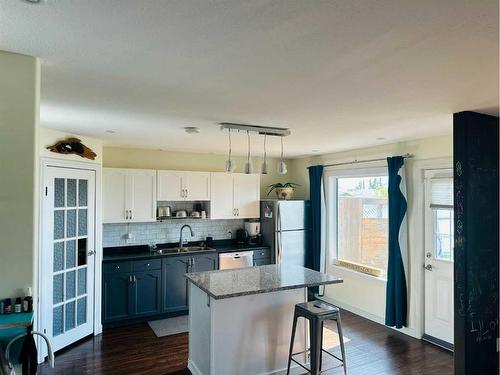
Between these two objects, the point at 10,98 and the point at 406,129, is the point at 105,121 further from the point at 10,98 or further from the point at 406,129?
the point at 406,129

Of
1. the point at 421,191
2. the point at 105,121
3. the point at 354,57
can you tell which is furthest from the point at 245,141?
the point at 354,57

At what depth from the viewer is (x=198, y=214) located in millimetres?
5613

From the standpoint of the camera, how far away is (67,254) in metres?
3.92

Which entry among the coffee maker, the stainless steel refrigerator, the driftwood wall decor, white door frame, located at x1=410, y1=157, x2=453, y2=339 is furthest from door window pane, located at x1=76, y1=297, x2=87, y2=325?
white door frame, located at x1=410, y1=157, x2=453, y2=339

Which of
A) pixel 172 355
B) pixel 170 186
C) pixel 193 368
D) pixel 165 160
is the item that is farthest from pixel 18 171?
pixel 165 160

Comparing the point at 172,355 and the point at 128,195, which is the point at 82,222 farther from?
the point at 172,355

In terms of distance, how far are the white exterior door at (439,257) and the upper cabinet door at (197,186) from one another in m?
3.21

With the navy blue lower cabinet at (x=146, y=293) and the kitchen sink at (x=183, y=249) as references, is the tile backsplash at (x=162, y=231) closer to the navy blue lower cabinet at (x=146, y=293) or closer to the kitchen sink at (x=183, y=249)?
the kitchen sink at (x=183, y=249)

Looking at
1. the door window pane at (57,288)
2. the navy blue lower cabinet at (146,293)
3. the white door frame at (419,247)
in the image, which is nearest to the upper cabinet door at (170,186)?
the navy blue lower cabinet at (146,293)

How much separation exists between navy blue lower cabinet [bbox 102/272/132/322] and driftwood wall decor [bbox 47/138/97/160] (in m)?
1.64

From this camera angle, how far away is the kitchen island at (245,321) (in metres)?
3.10

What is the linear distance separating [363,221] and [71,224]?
408 centimetres

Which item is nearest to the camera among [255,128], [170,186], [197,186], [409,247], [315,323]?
[315,323]

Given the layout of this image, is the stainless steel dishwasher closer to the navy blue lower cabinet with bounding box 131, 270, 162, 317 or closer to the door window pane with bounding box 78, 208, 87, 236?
the navy blue lower cabinet with bounding box 131, 270, 162, 317
